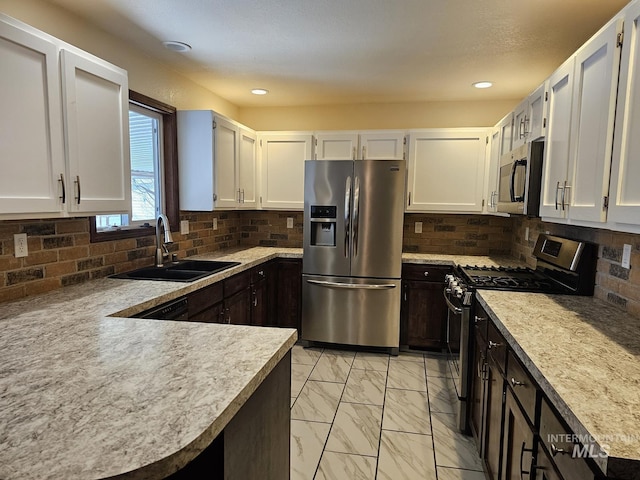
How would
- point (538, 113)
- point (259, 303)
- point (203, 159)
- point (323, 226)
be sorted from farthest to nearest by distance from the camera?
point (323, 226), point (259, 303), point (203, 159), point (538, 113)

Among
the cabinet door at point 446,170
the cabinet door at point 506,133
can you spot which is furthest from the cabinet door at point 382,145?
the cabinet door at point 506,133

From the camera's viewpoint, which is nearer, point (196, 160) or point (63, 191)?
point (63, 191)

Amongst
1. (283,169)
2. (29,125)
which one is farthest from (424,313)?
(29,125)

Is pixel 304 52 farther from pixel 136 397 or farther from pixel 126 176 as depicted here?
pixel 136 397

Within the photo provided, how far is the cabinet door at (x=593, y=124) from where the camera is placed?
144cm

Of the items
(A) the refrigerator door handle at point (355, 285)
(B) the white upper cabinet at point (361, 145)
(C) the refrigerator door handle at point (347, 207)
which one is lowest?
(A) the refrigerator door handle at point (355, 285)

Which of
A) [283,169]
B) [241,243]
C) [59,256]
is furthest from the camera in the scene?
[241,243]

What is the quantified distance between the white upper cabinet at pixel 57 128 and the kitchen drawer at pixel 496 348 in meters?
2.05

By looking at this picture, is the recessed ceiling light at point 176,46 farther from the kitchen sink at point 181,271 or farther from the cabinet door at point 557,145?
the cabinet door at point 557,145

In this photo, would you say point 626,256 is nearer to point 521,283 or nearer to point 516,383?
point 521,283

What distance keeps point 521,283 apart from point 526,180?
628 mm

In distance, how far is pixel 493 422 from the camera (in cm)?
179

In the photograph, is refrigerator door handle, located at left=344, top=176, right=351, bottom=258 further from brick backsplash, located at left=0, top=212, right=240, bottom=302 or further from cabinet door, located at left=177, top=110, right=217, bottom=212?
brick backsplash, located at left=0, top=212, right=240, bottom=302

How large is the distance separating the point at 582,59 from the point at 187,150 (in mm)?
2741
